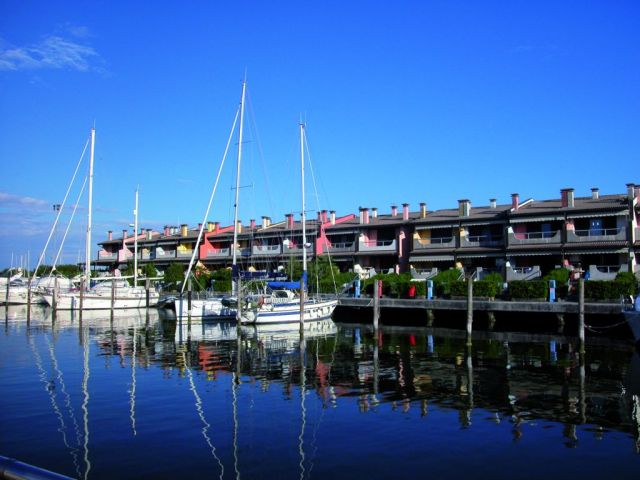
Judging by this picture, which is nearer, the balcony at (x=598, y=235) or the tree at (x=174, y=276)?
the balcony at (x=598, y=235)

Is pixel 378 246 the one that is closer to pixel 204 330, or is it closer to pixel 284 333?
pixel 284 333

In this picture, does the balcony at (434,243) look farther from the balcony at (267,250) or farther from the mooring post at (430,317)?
the balcony at (267,250)

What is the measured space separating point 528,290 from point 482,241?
14.6 m

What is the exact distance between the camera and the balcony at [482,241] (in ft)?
194

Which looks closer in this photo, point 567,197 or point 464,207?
point 567,197

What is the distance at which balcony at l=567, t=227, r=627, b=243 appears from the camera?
51.6m

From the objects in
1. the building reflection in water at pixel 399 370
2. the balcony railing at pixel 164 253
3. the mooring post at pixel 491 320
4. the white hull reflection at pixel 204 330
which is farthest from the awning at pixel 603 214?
the balcony railing at pixel 164 253

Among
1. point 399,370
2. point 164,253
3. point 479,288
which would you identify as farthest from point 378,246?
point 399,370

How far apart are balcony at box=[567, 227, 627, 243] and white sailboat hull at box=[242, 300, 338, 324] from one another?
22.5 meters

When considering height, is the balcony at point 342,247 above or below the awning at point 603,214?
below

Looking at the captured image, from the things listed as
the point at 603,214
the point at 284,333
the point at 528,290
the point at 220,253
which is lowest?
the point at 284,333

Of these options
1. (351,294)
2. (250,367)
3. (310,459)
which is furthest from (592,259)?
(310,459)

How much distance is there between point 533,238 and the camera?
56.4 meters

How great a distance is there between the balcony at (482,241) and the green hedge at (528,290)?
479 inches
